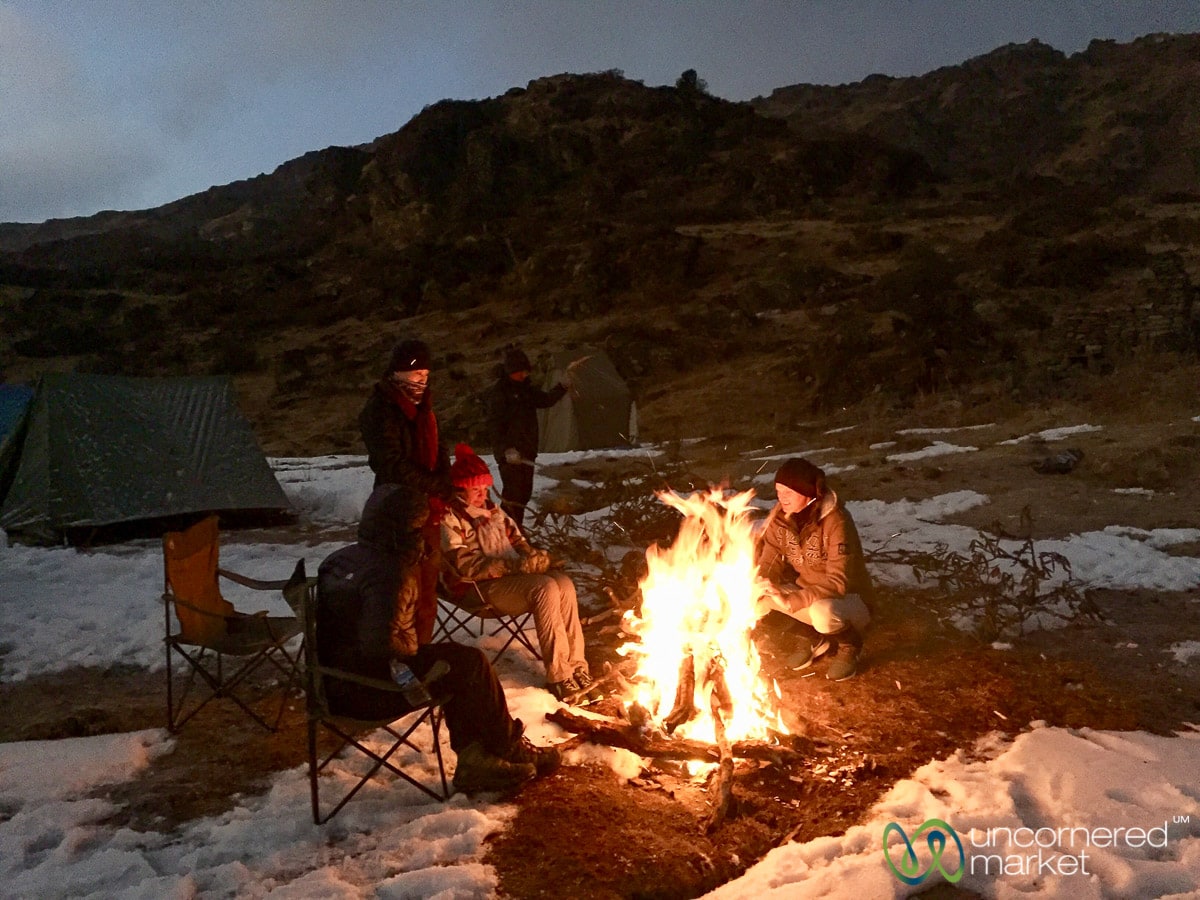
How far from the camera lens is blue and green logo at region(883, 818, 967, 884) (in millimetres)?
2547

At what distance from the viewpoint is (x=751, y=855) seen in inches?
110

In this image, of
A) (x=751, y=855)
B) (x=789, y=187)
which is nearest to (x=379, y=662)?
(x=751, y=855)

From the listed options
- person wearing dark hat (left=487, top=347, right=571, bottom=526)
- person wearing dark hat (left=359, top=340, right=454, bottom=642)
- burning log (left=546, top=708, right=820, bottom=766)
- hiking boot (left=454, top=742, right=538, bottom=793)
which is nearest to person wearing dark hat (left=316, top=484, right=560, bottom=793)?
hiking boot (left=454, top=742, right=538, bottom=793)

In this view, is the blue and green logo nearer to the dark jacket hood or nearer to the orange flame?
the orange flame

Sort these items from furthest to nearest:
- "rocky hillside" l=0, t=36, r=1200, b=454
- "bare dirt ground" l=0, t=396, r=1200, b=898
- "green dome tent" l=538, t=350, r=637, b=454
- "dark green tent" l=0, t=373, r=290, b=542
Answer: "rocky hillside" l=0, t=36, r=1200, b=454 → "green dome tent" l=538, t=350, r=637, b=454 → "dark green tent" l=0, t=373, r=290, b=542 → "bare dirt ground" l=0, t=396, r=1200, b=898

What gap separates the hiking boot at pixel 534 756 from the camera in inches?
127

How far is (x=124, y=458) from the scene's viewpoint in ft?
27.4

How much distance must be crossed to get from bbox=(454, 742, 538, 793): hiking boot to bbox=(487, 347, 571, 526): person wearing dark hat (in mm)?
3217

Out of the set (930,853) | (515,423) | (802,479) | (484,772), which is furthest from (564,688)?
(515,423)

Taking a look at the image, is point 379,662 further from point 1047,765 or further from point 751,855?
point 1047,765

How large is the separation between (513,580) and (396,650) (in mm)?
1085

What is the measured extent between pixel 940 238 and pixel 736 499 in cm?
2364

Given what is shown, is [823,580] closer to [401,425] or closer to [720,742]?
[720,742]

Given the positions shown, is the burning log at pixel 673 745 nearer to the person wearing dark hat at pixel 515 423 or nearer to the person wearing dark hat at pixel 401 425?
the person wearing dark hat at pixel 401 425
